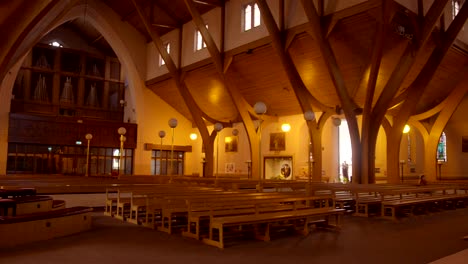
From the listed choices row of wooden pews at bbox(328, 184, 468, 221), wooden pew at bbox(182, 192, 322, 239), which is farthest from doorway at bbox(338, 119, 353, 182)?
wooden pew at bbox(182, 192, 322, 239)

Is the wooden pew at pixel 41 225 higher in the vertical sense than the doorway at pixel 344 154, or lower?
lower

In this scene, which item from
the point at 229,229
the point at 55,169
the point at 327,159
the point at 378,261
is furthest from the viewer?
the point at 55,169

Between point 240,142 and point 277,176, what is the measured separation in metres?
2.79

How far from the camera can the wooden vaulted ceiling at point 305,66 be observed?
12281 millimetres

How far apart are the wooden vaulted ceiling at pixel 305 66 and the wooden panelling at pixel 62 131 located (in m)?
3.15

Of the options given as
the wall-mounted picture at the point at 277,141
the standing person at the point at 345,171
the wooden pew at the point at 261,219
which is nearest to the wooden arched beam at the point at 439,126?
the standing person at the point at 345,171

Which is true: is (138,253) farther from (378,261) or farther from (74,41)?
(74,41)

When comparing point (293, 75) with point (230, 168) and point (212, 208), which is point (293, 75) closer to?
point (212, 208)

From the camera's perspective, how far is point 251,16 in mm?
15523

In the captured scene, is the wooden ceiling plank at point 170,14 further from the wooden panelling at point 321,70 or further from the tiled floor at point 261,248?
the tiled floor at point 261,248

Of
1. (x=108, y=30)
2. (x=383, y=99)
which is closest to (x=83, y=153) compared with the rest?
(x=108, y=30)

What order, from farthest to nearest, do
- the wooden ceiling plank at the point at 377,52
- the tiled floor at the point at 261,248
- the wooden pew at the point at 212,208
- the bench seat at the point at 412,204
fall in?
the wooden ceiling plank at the point at 377,52
the bench seat at the point at 412,204
the wooden pew at the point at 212,208
the tiled floor at the point at 261,248

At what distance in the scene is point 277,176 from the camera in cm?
2062

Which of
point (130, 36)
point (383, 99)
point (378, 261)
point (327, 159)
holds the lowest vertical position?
point (378, 261)
